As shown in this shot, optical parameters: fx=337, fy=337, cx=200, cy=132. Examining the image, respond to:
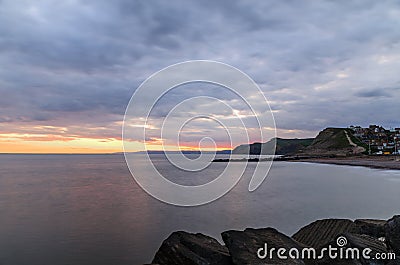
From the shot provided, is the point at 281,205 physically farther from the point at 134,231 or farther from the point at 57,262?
the point at 57,262

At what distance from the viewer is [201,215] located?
16.5 m

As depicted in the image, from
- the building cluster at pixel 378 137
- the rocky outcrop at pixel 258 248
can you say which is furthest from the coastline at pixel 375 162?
the rocky outcrop at pixel 258 248

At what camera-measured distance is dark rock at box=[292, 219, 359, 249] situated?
22.8ft

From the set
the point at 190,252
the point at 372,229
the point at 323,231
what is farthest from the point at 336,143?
the point at 190,252

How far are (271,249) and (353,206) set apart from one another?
16753mm

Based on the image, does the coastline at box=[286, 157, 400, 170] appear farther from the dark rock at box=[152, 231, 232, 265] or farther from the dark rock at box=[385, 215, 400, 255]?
the dark rock at box=[152, 231, 232, 265]

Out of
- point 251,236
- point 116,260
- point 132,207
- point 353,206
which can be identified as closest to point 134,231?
point 116,260

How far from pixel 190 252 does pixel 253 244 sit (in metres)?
1.00
